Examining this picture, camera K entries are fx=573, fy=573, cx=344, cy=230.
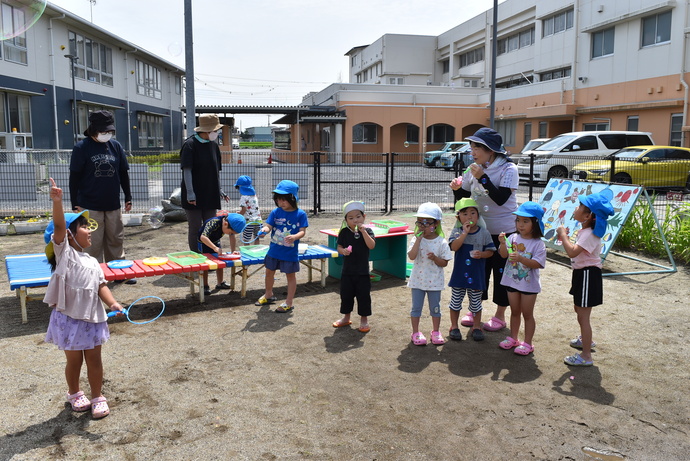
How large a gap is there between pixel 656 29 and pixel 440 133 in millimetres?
17574

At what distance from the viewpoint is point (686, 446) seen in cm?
340

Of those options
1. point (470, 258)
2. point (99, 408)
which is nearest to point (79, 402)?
point (99, 408)

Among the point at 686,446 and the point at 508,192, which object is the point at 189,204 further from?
the point at 686,446

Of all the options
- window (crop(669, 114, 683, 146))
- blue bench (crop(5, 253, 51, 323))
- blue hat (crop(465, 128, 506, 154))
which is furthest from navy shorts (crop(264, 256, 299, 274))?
window (crop(669, 114, 683, 146))

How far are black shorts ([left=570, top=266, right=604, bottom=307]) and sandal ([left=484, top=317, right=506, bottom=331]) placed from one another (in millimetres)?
1040

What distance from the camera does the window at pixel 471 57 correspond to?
46.4 metres

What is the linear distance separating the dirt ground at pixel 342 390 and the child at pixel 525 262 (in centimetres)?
36

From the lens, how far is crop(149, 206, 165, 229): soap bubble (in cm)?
1133

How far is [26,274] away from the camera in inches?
227

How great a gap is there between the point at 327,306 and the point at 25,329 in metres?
2.92

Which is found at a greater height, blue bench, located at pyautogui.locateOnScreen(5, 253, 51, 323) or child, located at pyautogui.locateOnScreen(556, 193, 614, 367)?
child, located at pyautogui.locateOnScreen(556, 193, 614, 367)

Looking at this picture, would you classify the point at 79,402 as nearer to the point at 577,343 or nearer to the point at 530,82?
the point at 577,343

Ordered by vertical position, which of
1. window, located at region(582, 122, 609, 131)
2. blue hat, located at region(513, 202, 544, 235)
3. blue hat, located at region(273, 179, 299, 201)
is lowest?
blue hat, located at region(513, 202, 544, 235)

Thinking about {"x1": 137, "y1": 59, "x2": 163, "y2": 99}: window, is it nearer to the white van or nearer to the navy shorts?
the white van
